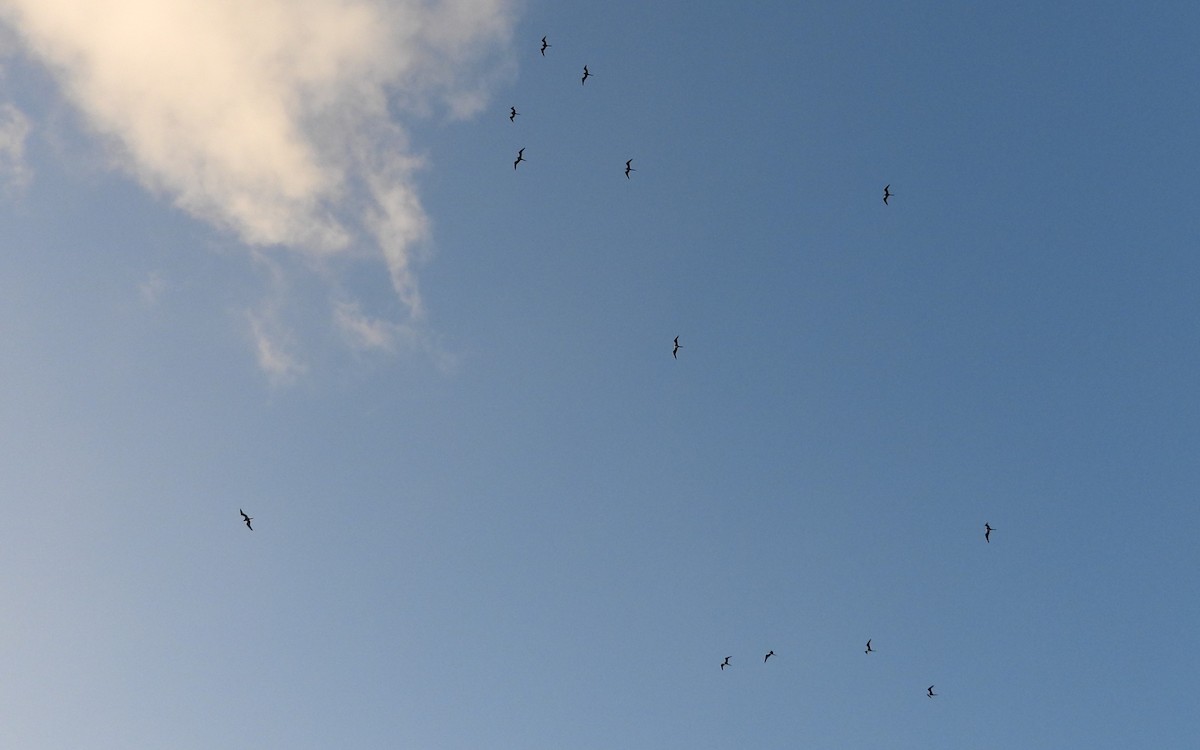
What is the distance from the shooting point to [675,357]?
9856 centimetres

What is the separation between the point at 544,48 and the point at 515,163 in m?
14.1

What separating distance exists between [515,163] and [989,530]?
259ft

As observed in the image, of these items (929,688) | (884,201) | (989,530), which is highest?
(884,201)

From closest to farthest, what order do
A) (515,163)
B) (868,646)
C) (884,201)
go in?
(515,163) < (884,201) < (868,646)

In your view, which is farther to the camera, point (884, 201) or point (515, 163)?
point (884, 201)

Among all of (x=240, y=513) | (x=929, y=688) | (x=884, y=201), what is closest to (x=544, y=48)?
(x=884, y=201)

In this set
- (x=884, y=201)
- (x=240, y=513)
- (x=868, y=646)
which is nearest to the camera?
(x=240, y=513)

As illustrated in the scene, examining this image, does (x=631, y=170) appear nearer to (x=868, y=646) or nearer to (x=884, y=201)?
(x=884, y=201)

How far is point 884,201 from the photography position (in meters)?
102

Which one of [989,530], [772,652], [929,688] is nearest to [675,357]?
[772,652]

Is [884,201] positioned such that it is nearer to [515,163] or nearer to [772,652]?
[515,163]

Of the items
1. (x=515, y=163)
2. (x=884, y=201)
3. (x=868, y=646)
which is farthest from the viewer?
(x=868, y=646)

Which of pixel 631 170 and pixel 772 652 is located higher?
pixel 631 170

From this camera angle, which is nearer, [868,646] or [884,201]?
[884,201]
